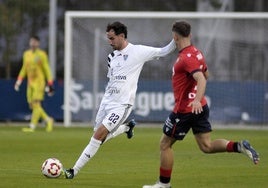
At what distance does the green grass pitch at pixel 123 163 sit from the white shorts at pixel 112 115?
78 cm

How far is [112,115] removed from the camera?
1296 cm

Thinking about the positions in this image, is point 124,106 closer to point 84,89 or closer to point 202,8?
point 84,89

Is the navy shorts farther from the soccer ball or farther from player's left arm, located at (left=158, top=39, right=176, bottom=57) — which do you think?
the soccer ball

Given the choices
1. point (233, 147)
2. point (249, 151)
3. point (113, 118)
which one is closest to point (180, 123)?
point (233, 147)

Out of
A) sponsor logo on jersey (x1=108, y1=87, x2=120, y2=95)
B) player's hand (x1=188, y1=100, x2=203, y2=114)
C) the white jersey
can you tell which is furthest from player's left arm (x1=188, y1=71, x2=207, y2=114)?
sponsor logo on jersey (x1=108, y1=87, x2=120, y2=95)

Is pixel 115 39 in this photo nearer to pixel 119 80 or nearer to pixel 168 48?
pixel 119 80

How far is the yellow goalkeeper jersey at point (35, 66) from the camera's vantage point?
80.9 ft

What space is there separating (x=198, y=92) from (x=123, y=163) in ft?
14.7

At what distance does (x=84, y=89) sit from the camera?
91.4ft

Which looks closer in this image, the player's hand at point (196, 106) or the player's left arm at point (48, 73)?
A: the player's hand at point (196, 106)

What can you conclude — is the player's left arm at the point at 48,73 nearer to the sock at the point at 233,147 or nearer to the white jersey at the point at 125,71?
the white jersey at the point at 125,71

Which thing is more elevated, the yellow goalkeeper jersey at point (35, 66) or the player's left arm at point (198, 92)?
the player's left arm at point (198, 92)

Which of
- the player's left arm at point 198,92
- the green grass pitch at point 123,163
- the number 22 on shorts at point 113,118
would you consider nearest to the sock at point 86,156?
the green grass pitch at point 123,163

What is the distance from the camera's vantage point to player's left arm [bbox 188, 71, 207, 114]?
1114 cm
